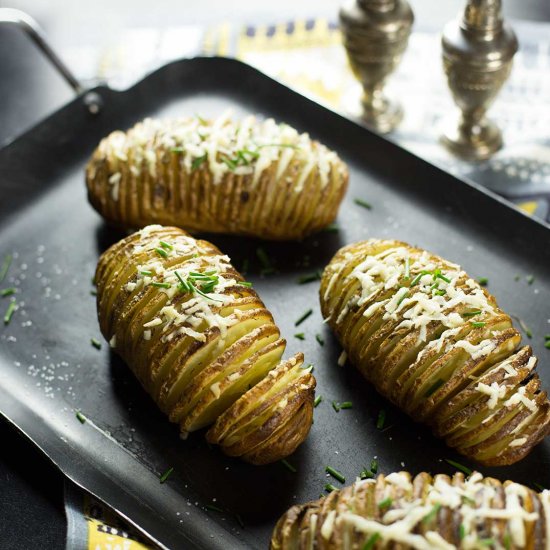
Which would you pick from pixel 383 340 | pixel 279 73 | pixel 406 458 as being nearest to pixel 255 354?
pixel 383 340

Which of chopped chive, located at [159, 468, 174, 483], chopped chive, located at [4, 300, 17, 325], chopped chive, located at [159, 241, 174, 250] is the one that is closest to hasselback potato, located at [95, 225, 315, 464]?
chopped chive, located at [159, 241, 174, 250]

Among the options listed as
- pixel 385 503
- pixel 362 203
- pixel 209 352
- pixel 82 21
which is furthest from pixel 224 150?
pixel 82 21

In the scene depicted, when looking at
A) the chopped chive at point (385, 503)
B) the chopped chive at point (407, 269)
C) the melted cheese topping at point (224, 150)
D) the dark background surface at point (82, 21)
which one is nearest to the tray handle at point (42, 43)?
the melted cheese topping at point (224, 150)

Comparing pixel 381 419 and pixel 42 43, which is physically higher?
pixel 42 43

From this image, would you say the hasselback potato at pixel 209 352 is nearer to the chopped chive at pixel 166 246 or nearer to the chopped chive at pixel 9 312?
the chopped chive at pixel 166 246

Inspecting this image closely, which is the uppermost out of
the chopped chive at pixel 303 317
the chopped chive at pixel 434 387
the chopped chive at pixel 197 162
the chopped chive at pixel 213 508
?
the chopped chive at pixel 197 162

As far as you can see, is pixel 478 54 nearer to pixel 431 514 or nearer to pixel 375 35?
pixel 375 35
